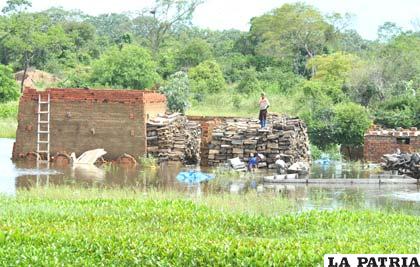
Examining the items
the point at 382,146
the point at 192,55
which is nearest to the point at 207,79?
the point at 192,55

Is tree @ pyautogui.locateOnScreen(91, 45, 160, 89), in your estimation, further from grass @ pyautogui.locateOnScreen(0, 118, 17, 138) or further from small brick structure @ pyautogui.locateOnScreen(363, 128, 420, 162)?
small brick structure @ pyautogui.locateOnScreen(363, 128, 420, 162)

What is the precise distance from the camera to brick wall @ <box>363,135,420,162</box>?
33344mm

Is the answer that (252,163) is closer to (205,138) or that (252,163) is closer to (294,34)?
(205,138)

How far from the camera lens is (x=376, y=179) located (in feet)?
88.7

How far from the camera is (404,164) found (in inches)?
1144

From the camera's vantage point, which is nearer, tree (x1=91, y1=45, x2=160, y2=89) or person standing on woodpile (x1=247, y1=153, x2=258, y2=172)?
person standing on woodpile (x1=247, y1=153, x2=258, y2=172)

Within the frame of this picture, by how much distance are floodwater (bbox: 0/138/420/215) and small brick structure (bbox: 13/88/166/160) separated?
130 cm

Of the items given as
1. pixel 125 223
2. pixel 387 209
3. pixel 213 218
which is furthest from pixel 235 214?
pixel 387 209

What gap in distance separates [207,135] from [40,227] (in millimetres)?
18987

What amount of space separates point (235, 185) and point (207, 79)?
29.9 metres

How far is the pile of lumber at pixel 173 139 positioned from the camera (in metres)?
31.2

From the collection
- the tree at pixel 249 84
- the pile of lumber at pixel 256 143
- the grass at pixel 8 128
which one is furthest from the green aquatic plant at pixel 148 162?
the tree at pixel 249 84

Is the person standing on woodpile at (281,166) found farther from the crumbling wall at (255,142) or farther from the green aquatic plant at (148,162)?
the green aquatic plant at (148,162)

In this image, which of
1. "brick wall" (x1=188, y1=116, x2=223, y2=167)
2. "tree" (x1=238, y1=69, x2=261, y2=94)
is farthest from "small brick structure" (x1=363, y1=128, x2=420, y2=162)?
"tree" (x1=238, y1=69, x2=261, y2=94)
